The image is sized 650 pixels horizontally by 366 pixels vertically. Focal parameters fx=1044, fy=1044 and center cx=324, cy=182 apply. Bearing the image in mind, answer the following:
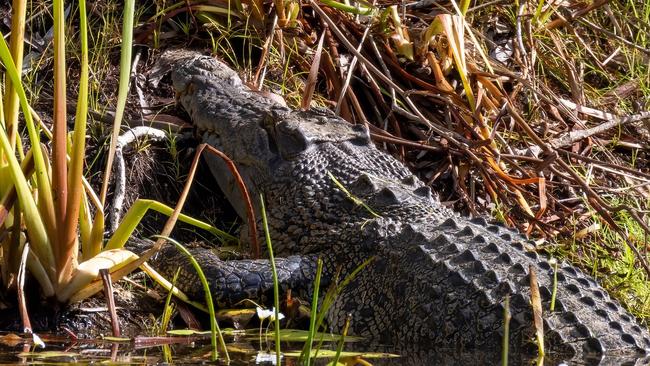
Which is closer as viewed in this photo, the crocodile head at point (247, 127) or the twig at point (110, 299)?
the twig at point (110, 299)

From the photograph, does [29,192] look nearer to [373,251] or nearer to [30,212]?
[30,212]

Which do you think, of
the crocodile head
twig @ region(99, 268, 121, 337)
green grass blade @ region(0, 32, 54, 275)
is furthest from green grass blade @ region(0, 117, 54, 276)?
the crocodile head

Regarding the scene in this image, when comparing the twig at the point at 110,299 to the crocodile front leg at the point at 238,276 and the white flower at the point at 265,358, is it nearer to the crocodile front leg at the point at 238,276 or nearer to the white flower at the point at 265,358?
the white flower at the point at 265,358

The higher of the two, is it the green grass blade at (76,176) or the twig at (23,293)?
the green grass blade at (76,176)

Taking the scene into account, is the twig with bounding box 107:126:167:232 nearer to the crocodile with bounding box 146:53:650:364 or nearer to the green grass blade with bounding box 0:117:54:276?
the crocodile with bounding box 146:53:650:364

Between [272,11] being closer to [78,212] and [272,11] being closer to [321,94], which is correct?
[321,94]

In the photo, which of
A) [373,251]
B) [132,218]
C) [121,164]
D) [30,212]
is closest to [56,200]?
[30,212]

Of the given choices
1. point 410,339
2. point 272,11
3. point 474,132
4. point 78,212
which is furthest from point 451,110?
point 78,212

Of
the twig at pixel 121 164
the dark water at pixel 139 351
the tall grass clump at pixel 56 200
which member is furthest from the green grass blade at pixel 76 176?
the twig at pixel 121 164
